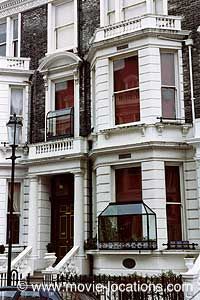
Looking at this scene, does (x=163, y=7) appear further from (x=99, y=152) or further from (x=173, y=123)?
(x=99, y=152)

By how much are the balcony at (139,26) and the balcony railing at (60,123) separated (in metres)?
3.29

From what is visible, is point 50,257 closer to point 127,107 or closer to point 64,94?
point 127,107

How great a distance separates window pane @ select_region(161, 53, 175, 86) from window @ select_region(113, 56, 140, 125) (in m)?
0.92

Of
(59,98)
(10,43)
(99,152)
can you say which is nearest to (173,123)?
(99,152)

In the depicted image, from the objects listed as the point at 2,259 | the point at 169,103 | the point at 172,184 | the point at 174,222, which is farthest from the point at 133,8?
the point at 2,259

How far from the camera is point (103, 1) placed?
19438 millimetres

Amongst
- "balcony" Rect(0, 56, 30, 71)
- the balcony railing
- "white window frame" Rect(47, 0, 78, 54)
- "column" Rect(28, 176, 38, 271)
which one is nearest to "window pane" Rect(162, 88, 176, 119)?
the balcony railing

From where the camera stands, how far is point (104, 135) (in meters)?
16.8

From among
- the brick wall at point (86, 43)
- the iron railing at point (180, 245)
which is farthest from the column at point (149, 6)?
the iron railing at point (180, 245)

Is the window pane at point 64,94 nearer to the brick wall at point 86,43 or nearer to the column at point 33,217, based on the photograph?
the brick wall at point 86,43

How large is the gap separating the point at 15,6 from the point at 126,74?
320 inches

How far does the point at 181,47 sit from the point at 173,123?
290 centimetres

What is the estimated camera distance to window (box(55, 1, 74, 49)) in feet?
67.6

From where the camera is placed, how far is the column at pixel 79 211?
57.3ft
